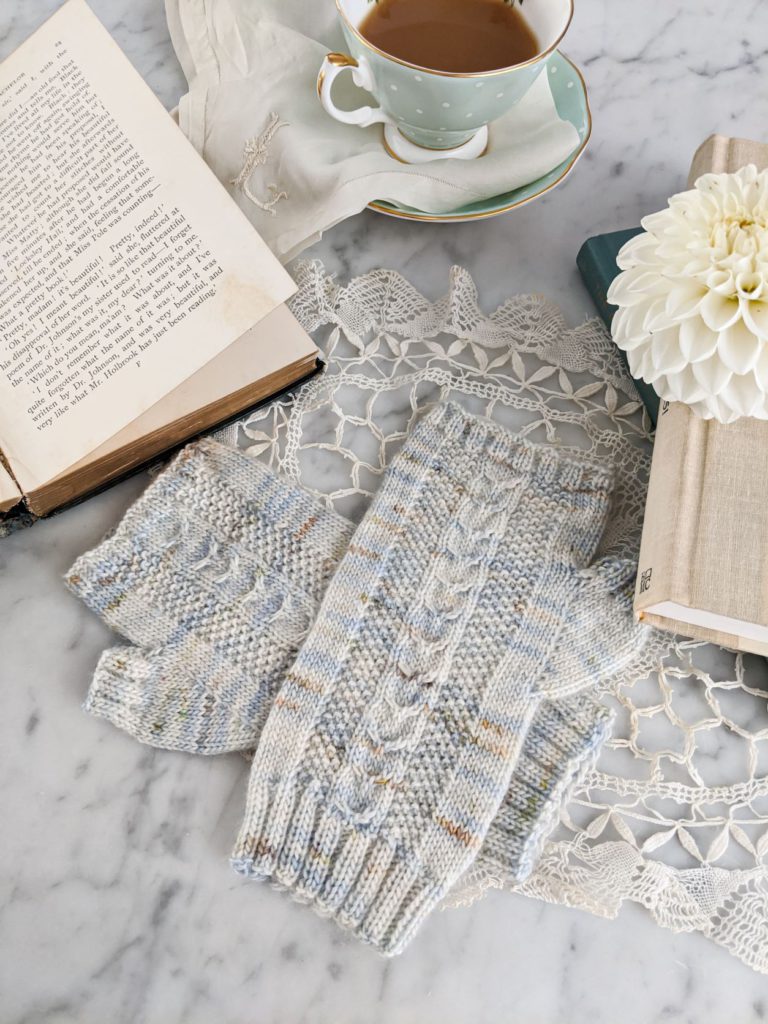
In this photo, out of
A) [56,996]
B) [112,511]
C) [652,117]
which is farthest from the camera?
[652,117]

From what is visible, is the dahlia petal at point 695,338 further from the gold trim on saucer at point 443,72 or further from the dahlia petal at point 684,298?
the gold trim on saucer at point 443,72

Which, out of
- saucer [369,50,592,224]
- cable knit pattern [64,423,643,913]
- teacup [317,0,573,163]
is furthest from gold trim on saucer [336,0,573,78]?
cable knit pattern [64,423,643,913]

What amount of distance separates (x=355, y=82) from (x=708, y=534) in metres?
0.42

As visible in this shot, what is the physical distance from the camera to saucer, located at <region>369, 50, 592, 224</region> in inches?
26.3

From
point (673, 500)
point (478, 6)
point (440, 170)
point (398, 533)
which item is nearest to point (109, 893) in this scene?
point (398, 533)

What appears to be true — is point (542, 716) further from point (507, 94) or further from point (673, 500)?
point (507, 94)

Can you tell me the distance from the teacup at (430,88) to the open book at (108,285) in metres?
0.14

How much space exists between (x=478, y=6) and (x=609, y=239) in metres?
0.20

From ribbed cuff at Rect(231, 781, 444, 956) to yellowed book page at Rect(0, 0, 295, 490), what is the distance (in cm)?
27

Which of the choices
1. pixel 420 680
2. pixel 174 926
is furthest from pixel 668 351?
pixel 174 926

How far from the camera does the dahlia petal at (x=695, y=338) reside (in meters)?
0.48

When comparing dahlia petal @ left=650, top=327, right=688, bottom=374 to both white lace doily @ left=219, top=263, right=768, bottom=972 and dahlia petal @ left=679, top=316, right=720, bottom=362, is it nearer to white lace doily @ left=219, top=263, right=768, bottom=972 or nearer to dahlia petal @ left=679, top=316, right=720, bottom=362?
dahlia petal @ left=679, top=316, right=720, bottom=362

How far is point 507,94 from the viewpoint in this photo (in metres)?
0.60

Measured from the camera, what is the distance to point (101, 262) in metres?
0.58
